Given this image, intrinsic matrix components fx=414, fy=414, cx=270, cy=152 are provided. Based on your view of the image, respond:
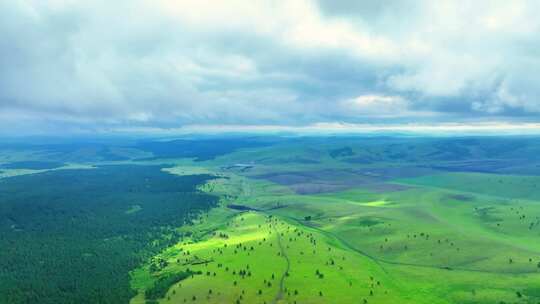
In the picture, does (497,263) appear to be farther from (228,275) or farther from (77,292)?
(77,292)

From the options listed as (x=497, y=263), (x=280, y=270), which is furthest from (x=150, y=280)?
(x=497, y=263)

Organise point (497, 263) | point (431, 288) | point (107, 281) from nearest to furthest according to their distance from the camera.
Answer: point (431, 288), point (107, 281), point (497, 263)

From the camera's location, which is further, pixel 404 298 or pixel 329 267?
pixel 329 267

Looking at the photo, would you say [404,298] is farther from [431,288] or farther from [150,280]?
[150,280]

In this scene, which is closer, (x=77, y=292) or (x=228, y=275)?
(x=77, y=292)

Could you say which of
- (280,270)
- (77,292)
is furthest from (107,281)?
(280,270)

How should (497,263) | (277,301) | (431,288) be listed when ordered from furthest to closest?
1. (497,263)
2. (431,288)
3. (277,301)

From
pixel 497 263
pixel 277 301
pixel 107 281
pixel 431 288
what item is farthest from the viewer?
pixel 497 263
